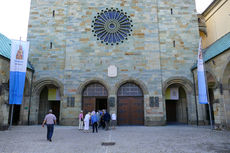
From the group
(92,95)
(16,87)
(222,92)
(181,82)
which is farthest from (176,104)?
(16,87)

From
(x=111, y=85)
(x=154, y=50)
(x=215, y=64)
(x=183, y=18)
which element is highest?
(x=183, y=18)

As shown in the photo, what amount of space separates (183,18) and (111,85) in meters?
10.6

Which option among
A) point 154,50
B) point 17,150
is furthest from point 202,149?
point 154,50

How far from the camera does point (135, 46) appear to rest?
18.2 metres

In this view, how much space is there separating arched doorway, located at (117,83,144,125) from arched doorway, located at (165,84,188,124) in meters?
3.59

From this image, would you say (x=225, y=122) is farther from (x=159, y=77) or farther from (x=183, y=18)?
(x=183, y=18)

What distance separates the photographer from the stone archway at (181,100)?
1734 centimetres

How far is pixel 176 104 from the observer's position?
21281 millimetres

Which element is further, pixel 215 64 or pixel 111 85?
pixel 111 85

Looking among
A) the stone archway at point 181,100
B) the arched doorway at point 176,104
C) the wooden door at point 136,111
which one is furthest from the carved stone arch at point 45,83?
the arched doorway at point 176,104

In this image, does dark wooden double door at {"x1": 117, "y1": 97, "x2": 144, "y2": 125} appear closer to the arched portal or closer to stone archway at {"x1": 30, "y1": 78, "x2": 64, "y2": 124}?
stone archway at {"x1": 30, "y1": 78, "x2": 64, "y2": 124}

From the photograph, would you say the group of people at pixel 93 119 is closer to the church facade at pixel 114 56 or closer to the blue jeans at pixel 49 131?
the church facade at pixel 114 56

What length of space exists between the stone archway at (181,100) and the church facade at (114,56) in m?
0.09

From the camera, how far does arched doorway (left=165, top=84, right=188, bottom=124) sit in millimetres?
19009
